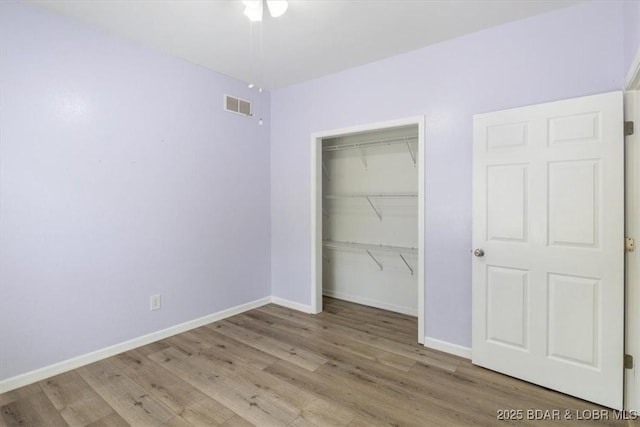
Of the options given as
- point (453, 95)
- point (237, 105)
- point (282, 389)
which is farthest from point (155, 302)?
point (453, 95)

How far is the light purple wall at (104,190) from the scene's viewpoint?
2.19m

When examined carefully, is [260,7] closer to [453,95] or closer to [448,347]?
[453,95]

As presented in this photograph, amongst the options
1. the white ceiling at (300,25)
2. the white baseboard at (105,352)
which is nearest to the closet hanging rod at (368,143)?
the white ceiling at (300,25)

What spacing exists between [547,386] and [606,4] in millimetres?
2588

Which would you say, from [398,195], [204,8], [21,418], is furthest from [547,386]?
[204,8]

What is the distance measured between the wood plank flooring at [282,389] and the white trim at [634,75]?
1.99 m

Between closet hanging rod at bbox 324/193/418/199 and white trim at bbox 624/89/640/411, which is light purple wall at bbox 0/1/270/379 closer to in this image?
closet hanging rod at bbox 324/193/418/199

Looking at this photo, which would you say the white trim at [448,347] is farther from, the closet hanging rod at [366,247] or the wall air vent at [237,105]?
the wall air vent at [237,105]

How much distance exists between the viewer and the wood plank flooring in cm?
190

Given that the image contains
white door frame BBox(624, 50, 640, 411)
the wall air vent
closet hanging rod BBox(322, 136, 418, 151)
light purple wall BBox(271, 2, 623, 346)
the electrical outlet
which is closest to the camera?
white door frame BBox(624, 50, 640, 411)

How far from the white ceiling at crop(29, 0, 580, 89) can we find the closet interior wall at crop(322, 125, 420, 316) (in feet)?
3.15

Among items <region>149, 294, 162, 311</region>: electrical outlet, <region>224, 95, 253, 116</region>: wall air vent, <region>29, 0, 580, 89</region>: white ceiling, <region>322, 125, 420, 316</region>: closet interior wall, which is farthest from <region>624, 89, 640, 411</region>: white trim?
<region>149, 294, 162, 311</region>: electrical outlet

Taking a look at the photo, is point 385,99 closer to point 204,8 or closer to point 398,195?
point 398,195

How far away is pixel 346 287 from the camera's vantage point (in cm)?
424
